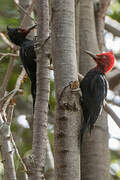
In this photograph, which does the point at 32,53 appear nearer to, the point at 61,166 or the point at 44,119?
the point at 44,119

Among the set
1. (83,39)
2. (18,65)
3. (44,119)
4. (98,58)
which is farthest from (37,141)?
(18,65)

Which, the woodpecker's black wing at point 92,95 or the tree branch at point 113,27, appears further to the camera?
the tree branch at point 113,27

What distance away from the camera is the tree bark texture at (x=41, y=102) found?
8.61 feet

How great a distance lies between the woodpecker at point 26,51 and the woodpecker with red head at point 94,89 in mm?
911

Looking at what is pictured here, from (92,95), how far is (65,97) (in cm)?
135

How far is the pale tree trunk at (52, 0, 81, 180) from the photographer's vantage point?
2650mm

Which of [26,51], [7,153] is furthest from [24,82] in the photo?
[7,153]

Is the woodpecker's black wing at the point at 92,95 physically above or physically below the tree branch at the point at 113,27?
below

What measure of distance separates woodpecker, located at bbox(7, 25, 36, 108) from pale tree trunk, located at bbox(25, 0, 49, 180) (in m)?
1.66

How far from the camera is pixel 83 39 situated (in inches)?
194

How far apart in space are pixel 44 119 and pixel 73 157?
1.45ft

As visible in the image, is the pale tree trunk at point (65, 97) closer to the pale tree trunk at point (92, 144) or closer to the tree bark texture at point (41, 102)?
the tree bark texture at point (41, 102)

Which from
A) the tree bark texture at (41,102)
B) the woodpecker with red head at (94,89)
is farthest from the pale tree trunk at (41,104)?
the woodpecker with red head at (94,89)

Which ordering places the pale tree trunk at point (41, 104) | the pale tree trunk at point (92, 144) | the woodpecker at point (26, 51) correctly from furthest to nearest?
the woodpecker at point (26, 51) < the pale tree trunk at point (92, 144) < the pale tree trunk at point (41, 104)
